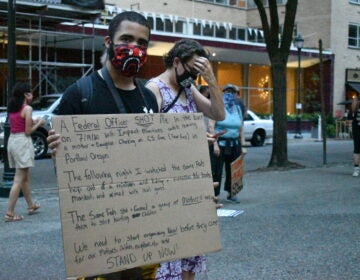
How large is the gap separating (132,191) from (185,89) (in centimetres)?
126

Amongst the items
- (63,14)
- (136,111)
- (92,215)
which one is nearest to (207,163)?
(136,111)

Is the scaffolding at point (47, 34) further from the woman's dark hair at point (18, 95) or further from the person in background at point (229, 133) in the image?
the person in background at point (229, 133)

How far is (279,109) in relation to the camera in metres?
14.8

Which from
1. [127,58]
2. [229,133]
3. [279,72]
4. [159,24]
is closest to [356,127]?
[279,72]

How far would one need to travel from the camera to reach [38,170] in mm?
14203

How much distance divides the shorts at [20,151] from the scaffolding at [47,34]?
12.9 m

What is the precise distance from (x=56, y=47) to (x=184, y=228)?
24.6 m

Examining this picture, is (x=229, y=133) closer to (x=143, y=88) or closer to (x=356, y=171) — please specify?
(x=356, y=171)

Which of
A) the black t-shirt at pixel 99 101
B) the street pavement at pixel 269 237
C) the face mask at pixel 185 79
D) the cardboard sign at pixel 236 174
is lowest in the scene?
the street pavement at pixel 269 237

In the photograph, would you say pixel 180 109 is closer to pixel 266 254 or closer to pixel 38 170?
pixel 266 254

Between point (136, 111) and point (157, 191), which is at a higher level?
point (136, 111)

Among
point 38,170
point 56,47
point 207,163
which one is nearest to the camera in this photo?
point 207,163

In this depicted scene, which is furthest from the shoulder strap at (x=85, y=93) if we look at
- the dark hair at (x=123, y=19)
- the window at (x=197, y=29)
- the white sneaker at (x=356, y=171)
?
the window at (x=197, y=29)

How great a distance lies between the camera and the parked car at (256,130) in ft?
80.0
